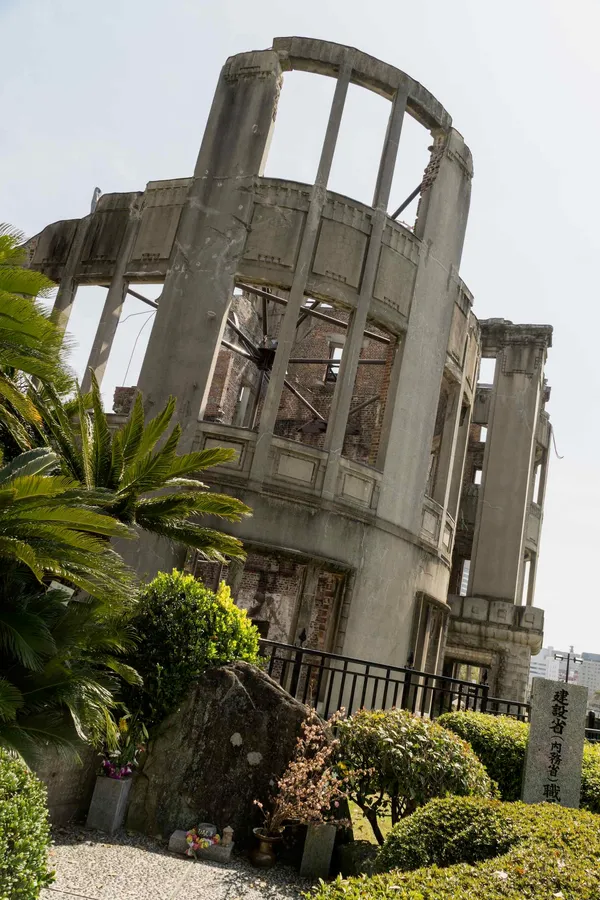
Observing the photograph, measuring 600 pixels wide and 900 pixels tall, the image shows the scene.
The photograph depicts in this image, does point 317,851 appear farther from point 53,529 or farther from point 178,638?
point 53,529

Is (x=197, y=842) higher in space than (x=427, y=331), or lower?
lower

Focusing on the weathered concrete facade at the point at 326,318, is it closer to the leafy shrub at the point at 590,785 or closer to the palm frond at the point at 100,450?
the palm frond at the point at 100,450

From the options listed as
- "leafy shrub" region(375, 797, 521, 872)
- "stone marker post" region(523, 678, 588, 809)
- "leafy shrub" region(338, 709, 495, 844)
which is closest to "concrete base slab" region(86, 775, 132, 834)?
"leafy shrub" region(338, 709, 495, 844)

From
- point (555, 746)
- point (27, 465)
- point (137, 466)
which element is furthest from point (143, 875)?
point (137, 466)

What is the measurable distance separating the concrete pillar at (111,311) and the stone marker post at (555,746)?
418 inches

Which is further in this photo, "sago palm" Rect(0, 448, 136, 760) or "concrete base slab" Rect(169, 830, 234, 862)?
"concrete base slab" Rect(169, 830, 234, 862)

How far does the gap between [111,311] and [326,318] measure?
16.2ft

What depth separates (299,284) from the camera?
14117mm

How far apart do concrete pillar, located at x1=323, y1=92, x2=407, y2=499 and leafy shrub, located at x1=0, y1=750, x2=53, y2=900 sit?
354 inches

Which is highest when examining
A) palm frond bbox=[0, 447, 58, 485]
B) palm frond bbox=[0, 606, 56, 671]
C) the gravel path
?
palm frond bbox=[0, 447, 58, 485]

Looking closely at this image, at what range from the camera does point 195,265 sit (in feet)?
47.3

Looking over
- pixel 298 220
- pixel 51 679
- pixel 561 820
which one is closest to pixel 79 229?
pixel 298 220

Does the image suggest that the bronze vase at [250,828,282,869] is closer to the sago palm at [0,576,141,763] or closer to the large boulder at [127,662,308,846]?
the large boulder at [127,662,308,846]

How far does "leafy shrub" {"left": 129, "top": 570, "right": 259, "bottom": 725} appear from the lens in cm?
790
